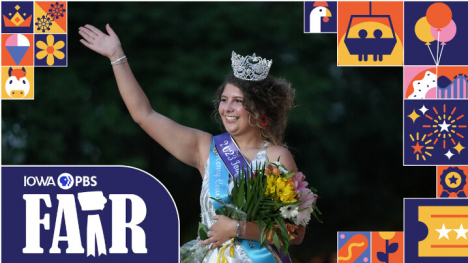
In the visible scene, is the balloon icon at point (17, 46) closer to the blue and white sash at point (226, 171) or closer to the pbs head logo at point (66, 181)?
the pbs head logo at point (66, 181)

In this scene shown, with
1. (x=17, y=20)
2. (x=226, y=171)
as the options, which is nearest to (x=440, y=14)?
(x=226, y=171)

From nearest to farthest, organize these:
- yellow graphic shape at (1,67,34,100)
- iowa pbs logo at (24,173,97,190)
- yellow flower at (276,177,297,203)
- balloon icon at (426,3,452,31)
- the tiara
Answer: yellow flower at (276,177,297,203), the tiara, iowa pbs logo at (24,173,97,190), yellow graphic shape at (1,67,34,100), balloon icon at (426,3,452,31)

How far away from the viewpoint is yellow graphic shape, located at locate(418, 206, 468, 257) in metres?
4.27

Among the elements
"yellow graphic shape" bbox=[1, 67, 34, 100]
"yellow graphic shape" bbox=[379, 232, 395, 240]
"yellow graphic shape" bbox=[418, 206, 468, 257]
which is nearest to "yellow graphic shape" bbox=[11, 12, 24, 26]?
"yellow graphic shape" bbox=[1, 67, 34, 100]


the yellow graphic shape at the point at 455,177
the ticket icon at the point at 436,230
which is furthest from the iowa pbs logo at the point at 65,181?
the yellow graphic shape at the point at 455,177

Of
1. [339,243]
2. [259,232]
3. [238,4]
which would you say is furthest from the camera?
[238,4]

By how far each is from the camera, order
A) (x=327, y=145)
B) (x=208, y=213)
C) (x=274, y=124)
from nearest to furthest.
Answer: (x=208, y=213), (x=274, y=124), (x=327, y=145)

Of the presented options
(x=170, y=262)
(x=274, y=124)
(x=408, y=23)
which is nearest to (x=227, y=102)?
(x=274, y=124)

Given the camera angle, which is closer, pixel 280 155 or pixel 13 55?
pixel 280 155

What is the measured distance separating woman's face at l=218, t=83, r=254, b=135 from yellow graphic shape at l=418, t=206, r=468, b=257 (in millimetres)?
1540

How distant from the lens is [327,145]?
217 inches

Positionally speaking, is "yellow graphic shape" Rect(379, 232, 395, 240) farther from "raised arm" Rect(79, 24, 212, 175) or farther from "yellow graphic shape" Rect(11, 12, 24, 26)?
"yellow graphic shape" Rect(11, 12, 24, 26)

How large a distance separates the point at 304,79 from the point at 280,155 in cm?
202

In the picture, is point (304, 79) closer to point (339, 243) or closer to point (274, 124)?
point (339, 243)
